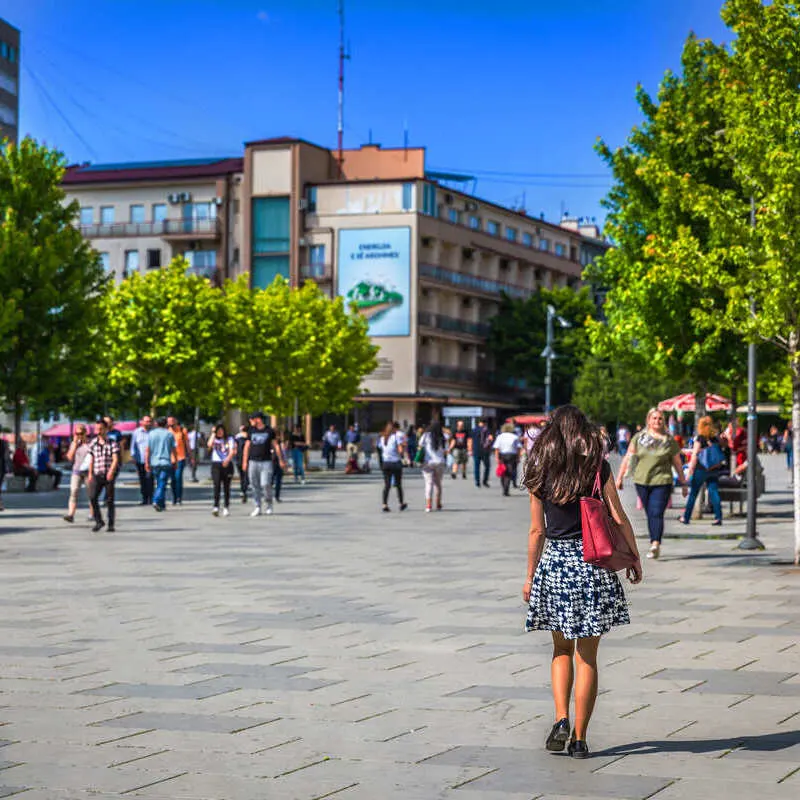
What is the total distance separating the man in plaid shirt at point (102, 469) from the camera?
21.2 m

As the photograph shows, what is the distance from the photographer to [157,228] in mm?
88875

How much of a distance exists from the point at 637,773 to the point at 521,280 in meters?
92.0

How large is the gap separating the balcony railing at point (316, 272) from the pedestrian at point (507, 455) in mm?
50083

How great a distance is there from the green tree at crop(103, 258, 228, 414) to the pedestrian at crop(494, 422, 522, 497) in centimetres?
1083

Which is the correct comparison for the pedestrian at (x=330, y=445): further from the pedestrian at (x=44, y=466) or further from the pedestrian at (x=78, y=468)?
the pedestrian at (x=78, y=468)

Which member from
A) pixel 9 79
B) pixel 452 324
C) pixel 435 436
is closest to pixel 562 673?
pixel 435 436

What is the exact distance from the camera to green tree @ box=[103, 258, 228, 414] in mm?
41281

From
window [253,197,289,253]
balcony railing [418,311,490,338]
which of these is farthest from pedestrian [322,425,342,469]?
window [253,197,289,253]

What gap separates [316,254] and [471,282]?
34.4 ft

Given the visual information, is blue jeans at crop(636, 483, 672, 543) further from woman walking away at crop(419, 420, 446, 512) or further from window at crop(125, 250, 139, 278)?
window at crop(125, 250, 139, 278)

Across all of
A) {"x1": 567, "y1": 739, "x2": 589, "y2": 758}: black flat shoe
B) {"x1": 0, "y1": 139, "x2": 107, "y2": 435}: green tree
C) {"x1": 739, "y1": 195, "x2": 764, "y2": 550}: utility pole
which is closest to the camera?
{"x1": 567, "y1": 739, "x2": 589, "y2": 758}: black flat shoe

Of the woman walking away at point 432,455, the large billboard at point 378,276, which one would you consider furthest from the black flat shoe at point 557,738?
the large billboard at point 378,276

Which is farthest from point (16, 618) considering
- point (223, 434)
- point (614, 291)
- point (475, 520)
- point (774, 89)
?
point (614, 291)

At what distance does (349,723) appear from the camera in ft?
22.9
